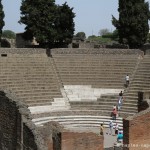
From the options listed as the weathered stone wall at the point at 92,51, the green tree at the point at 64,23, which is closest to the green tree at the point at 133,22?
the weathered stone wall at the point at 92,51

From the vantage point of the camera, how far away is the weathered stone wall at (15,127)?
948 cm

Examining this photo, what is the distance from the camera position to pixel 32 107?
2009 centimetres

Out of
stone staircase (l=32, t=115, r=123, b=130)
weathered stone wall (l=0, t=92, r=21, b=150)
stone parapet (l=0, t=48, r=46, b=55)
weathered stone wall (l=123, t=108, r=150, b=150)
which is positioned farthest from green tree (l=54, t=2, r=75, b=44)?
weathered stone wall (l=123, t=108, r=150, b=150)

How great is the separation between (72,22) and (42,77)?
11.2 metres

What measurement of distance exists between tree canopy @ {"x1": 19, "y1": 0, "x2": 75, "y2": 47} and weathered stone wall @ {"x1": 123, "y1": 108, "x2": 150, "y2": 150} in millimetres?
19407

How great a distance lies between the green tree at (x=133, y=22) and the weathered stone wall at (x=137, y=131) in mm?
18689

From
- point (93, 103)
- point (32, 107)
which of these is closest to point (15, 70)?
point (32, 107)

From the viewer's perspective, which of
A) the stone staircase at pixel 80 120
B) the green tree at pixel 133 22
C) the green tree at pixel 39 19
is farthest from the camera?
the green tree at pixel 39 19

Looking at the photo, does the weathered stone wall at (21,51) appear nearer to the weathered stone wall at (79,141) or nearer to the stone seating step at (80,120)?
the stone seating step at (80,120)

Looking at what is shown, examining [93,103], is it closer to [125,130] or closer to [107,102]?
[107,102]

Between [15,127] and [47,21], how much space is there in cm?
2083

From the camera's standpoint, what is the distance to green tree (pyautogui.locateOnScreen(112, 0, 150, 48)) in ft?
98.3

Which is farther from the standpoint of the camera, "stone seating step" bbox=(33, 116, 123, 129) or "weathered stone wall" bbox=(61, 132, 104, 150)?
"stone seating step" bbox=(33, 116, 123, 129)

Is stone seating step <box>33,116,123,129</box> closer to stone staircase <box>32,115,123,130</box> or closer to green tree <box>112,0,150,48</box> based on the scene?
stone staircase <box>32,115,123,130</box>
